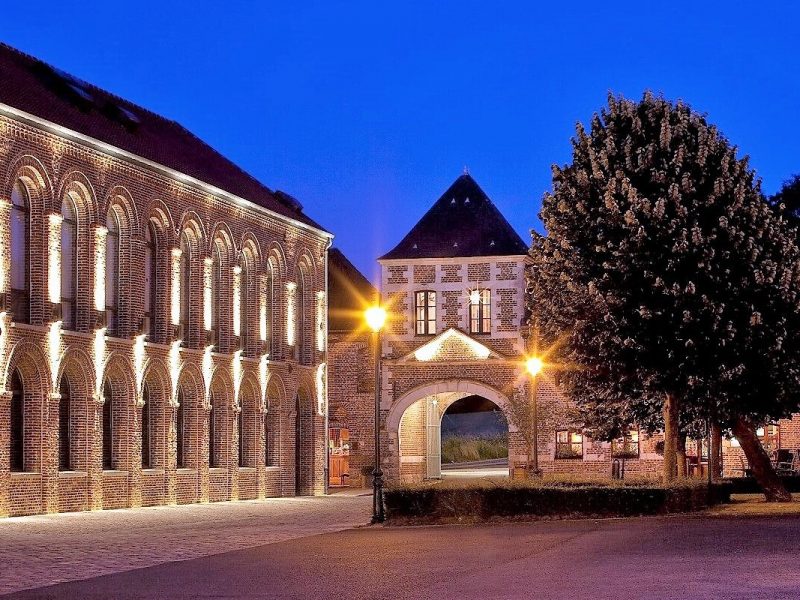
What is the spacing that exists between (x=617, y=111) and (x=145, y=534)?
15.7 metres

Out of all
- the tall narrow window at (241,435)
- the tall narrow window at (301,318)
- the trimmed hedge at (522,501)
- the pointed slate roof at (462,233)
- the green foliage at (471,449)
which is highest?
the pointed slate roof at (462,233)

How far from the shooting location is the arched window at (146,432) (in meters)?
38.8

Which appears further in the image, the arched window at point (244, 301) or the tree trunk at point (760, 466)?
the arched window at point (244, 301)

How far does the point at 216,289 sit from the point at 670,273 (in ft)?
46.3

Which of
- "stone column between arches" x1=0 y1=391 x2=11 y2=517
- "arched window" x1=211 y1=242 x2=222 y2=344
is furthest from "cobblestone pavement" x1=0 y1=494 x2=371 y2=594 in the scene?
"arched window" x1=211 y1=242 x2=222 y2=344

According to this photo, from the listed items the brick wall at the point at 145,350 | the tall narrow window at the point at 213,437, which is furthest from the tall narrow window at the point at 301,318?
the tall narrow window at the point at 213,437

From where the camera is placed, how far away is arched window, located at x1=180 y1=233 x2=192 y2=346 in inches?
1598

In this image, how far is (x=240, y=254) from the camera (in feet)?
144

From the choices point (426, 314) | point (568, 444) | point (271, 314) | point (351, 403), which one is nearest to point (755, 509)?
point (271, 314)

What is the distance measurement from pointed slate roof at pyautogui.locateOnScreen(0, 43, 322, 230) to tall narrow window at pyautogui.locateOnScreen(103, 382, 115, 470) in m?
5.73

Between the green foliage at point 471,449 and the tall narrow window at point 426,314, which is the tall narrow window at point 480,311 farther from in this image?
the green foliage at point 471,449

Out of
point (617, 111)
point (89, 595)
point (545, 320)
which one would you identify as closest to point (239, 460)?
point (545, 320)

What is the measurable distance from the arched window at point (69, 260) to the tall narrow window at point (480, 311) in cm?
2293

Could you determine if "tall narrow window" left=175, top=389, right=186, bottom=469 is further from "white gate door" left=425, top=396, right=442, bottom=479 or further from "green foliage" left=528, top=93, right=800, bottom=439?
"white gate door" left=425, top=396, right=442, bottom=479
